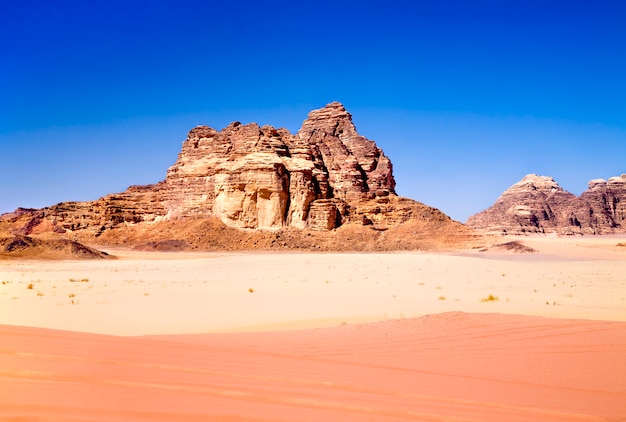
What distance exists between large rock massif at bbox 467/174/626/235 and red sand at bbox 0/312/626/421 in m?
134

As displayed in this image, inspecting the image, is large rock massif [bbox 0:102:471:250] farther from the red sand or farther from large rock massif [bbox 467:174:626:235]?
large rock massif [bbox 467:174:626:235]

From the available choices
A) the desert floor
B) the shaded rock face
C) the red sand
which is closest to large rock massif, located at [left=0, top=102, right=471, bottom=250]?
the shaded rock face

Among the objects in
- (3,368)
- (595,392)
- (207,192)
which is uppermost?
(207,192)

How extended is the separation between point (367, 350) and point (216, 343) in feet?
7.43

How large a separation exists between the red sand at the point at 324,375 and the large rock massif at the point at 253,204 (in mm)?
52569

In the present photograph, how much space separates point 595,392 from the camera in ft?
19.1

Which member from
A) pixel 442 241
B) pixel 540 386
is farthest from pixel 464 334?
pixel 442 241

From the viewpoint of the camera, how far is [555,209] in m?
159

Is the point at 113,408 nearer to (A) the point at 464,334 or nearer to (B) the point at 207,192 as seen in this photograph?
(A) the point at 464,334

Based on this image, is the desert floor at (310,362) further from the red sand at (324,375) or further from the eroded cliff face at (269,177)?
the eroded cliff face at (269,177)

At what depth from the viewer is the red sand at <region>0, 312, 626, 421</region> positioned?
4.58 m

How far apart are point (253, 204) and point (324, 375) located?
63.8 metres

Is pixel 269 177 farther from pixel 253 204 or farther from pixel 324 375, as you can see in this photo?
pixel 324 375

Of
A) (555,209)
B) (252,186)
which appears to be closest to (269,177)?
(252,186)
